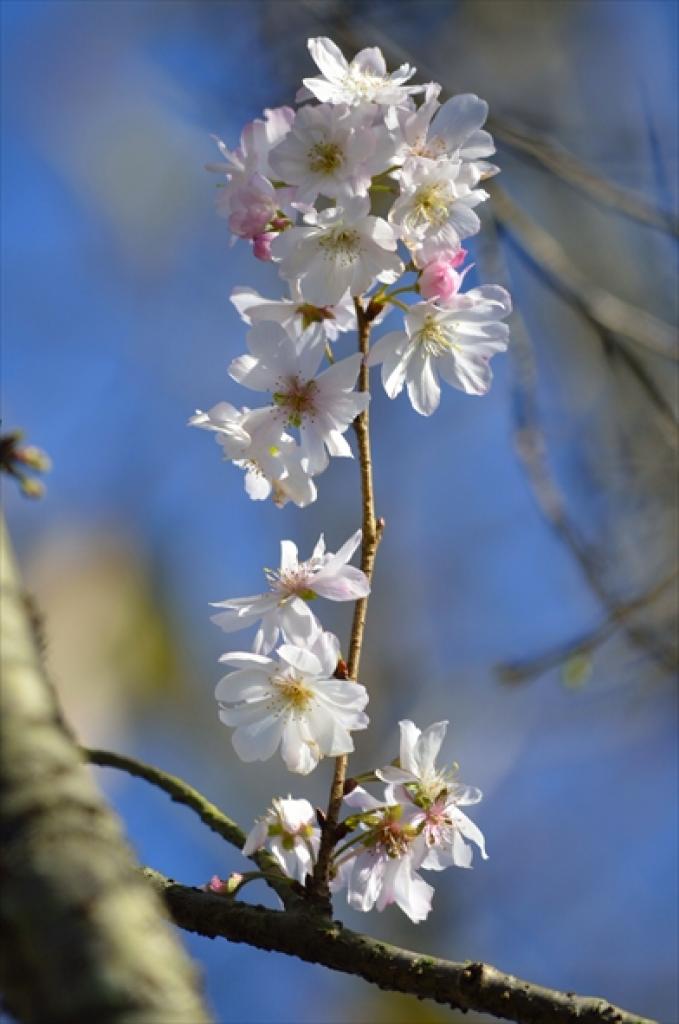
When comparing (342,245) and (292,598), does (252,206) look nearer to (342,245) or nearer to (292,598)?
(342,245)

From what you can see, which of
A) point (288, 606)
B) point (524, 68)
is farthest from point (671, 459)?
point (288, 606)

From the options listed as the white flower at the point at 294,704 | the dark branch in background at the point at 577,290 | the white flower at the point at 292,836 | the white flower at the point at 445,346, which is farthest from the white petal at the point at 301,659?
the dark branch in background at the point at 577,290

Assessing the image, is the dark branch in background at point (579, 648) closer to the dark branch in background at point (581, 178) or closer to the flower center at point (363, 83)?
the dark branch in background at point (581, 178)

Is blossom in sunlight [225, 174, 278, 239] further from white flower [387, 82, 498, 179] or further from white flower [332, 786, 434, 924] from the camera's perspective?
white flower [332, 786, 434, 924]

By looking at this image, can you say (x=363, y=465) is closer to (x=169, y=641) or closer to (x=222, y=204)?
(x=222, y=204)

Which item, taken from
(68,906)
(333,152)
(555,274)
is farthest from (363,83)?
(555,274)
